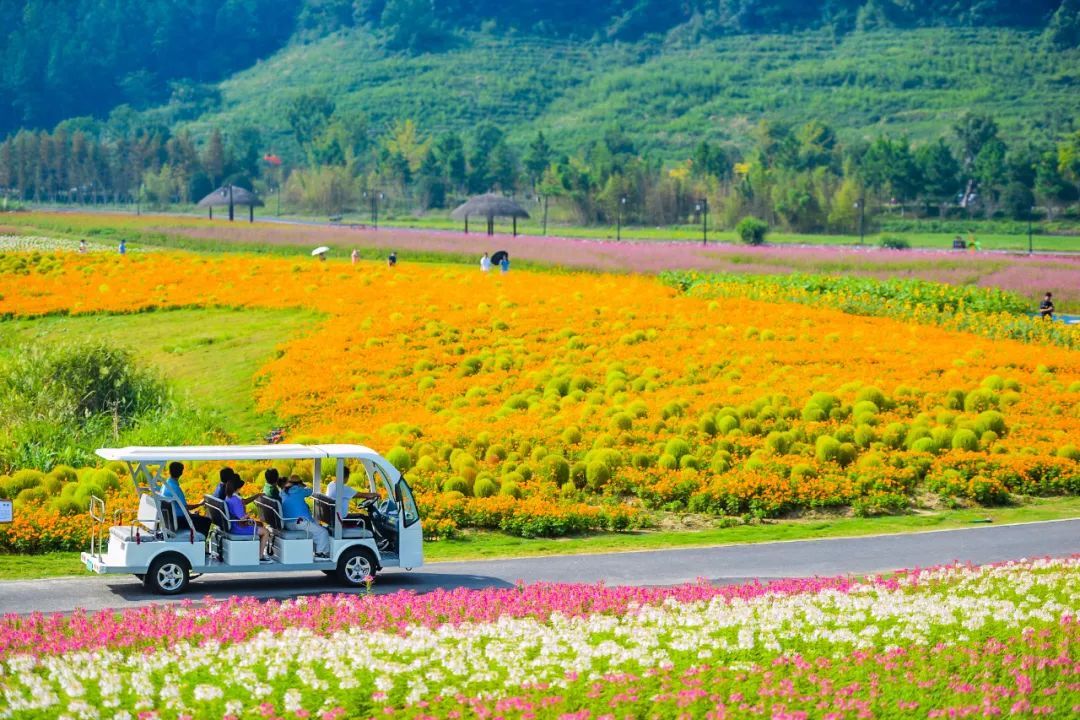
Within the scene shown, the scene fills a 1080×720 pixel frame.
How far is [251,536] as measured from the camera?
701 inches

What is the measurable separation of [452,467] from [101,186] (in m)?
158

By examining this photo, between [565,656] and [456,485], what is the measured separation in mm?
10453

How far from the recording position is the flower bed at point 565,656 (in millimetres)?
11695

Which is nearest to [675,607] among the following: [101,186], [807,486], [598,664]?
[598,664]

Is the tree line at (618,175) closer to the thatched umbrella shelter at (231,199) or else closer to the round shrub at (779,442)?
the thatched umbrella shelter at (231,199)

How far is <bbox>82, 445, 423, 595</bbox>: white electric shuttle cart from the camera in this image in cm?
1725

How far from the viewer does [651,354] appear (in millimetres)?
32438

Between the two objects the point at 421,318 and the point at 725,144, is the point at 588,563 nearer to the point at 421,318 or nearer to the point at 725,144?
the point at 421,318

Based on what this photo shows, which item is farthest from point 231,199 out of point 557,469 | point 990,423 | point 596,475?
point 596,475

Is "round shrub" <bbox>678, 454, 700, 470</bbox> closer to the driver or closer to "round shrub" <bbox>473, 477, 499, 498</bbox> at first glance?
"round shrub" <bbox>473, 477, 499, 498</bbox>

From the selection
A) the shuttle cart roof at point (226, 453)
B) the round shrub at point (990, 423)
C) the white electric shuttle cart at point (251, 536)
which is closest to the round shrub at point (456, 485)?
the white electric shuttle cart at point (251, 536)

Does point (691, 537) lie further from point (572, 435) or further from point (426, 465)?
point (426, 465)

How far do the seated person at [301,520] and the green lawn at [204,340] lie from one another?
10.4 metres

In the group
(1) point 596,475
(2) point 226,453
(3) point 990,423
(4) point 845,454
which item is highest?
(2) point 226,453
